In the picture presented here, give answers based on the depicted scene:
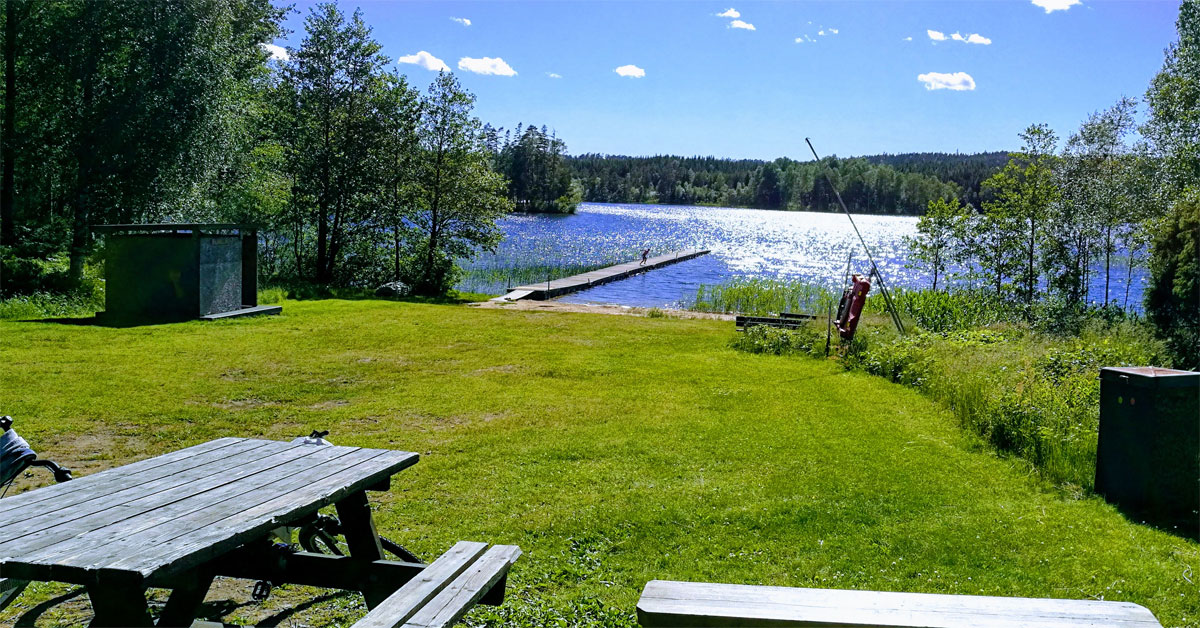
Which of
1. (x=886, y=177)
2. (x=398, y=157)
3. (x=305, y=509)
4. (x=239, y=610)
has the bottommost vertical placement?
(x=239, y=610)

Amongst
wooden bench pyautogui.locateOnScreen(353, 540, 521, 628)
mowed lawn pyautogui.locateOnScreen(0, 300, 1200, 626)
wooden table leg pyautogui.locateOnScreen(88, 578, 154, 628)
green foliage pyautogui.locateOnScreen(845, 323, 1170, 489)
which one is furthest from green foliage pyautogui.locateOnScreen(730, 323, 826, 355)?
wooden table leg pyautogui.locateOnScreen(88, 578, 154, 628)

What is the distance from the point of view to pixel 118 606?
7.41 feet

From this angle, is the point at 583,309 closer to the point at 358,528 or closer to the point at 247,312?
the point at 247,312

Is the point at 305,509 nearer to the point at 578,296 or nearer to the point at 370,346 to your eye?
the point at 370,346

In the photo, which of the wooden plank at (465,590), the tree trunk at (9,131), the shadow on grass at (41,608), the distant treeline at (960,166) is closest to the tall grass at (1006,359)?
the wooden plank at (465,590)

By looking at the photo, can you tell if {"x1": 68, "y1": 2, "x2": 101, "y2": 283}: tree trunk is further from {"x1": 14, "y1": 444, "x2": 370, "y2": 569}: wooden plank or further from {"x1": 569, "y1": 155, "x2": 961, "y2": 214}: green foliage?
{"x1": 569, "y1": 155, "x2": 961, "y2": 214}: green foliage

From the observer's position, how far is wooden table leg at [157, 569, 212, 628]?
2639 mm

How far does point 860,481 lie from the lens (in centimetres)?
579

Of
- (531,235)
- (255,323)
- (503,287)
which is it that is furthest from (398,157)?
(531,235)

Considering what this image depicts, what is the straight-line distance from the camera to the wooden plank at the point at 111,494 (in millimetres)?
2449

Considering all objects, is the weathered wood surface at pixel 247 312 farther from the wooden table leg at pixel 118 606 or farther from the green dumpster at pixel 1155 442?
the green dumpster at pixel 1155 442

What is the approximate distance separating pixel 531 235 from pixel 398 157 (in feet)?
106

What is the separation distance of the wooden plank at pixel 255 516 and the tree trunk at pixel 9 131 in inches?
587

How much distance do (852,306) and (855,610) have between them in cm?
915
